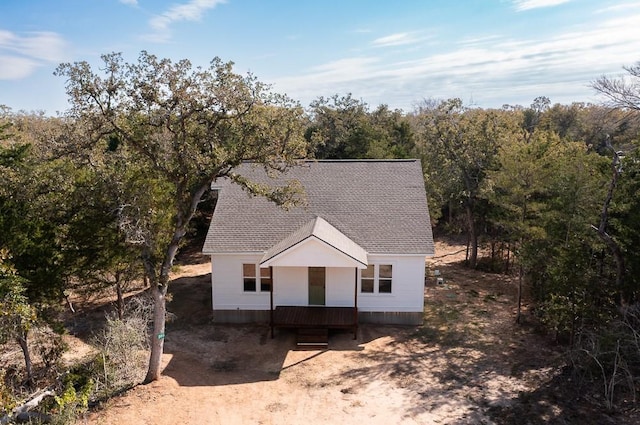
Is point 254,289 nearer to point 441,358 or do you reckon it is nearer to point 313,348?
point 313,348

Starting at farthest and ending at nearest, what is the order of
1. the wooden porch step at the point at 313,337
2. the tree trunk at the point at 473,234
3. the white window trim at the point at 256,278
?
1. the tree trunk at the point at 473,234
2. the white window trim at the point at 256,278
3. the wooden porch step at the point at 313,337

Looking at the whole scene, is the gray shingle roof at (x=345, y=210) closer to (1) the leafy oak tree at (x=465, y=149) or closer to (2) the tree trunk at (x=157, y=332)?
(2) the tree trunk at (x=157, y=332)

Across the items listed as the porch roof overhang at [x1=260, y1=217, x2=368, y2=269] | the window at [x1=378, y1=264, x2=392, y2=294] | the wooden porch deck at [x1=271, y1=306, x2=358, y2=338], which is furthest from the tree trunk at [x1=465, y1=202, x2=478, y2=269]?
the wooden porch deck at [x1=271, y1=306, x2=358, y2=338]

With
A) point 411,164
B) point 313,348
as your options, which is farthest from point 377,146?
point 313,348

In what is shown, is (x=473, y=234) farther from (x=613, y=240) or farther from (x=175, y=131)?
(x=175, y=131)

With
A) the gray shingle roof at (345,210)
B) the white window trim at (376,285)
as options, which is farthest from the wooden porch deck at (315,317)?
the gray shingle roof at (345,210)

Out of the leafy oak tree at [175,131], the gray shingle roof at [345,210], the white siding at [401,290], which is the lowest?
the white siding at [401,290]

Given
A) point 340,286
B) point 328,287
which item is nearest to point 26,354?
point 328,287
